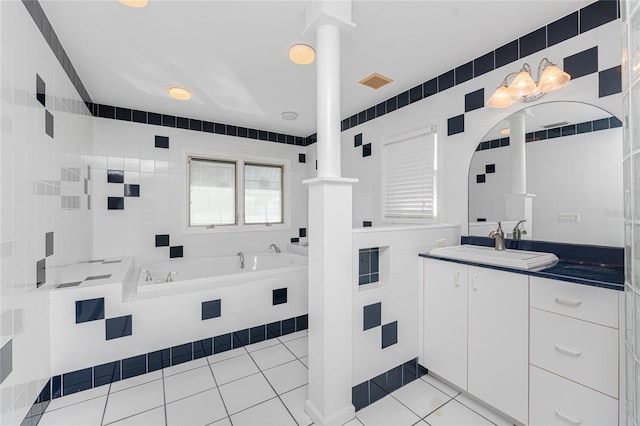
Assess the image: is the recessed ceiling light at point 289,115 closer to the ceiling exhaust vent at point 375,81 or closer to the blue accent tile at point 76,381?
the ceiling exhaust vent at point 375,81

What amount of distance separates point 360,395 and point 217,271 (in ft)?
7.40

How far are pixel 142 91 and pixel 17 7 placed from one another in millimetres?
1335

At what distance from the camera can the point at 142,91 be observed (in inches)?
99.6

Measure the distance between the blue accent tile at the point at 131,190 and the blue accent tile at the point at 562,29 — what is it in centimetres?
366

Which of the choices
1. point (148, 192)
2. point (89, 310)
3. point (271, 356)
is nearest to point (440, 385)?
point (271, 356)

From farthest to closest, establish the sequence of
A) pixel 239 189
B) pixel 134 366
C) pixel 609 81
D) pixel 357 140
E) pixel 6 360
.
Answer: pixel 239 189
pixel 357 140
pixel 134 366
pixel 609 81
pixel 6 360

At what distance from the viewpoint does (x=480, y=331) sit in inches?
61.1

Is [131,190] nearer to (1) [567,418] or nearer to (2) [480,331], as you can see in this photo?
(2) [480,331]

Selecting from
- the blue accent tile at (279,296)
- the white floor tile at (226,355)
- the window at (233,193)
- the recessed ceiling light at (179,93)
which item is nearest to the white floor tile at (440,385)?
the blue accent tile at (279,296)

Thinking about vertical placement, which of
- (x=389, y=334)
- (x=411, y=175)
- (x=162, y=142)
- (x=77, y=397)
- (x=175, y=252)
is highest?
(x=162, y=142)

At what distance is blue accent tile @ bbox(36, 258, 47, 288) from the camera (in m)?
1.45

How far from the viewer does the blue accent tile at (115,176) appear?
2842 mm

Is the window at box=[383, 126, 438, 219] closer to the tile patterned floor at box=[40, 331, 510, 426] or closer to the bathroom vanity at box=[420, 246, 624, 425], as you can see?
the bathroom vanity at box=[420, 246, 624, 425]

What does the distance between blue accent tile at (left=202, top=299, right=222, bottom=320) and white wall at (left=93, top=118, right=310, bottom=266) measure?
1280 mm
